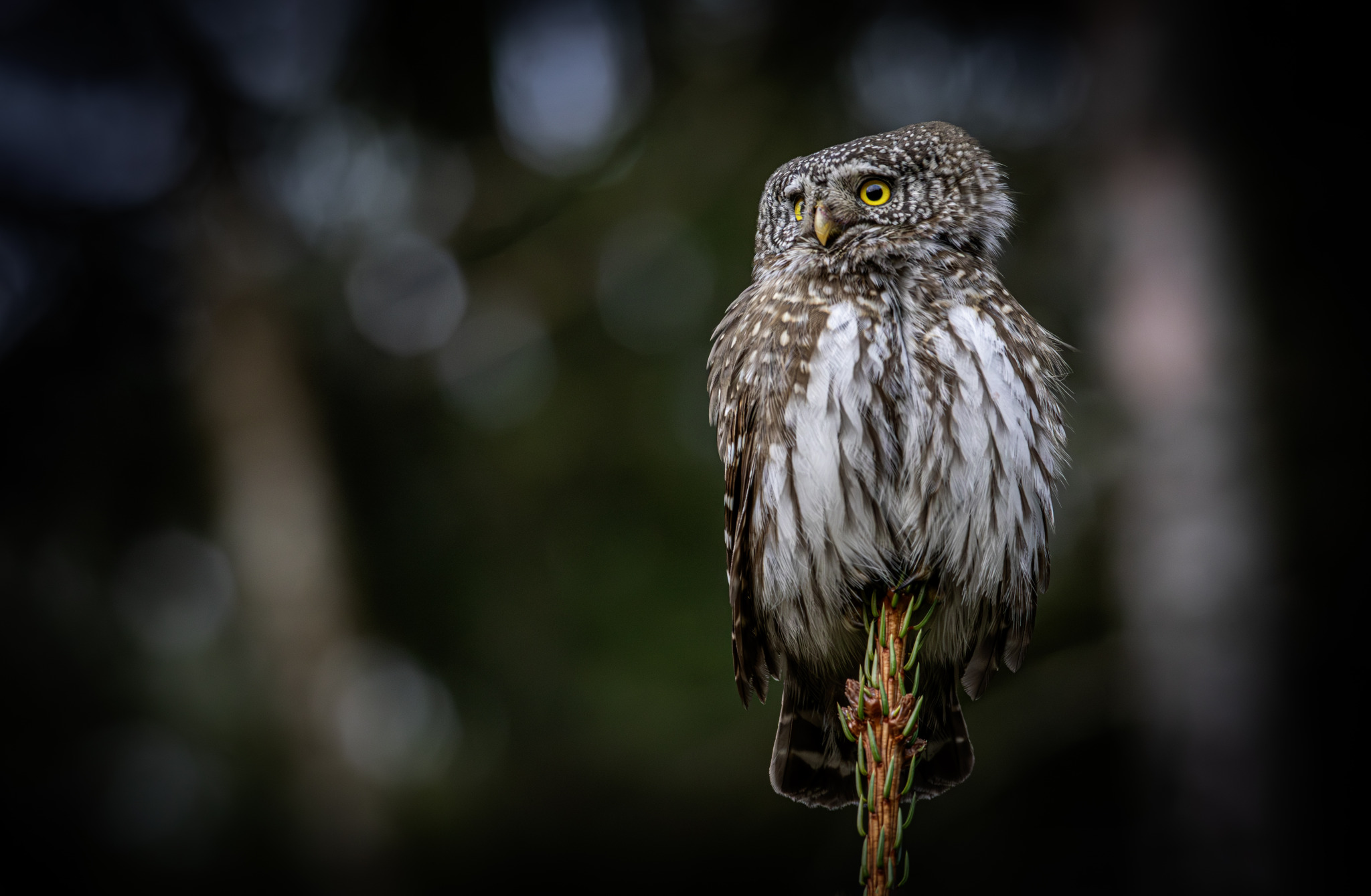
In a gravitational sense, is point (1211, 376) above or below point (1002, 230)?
above

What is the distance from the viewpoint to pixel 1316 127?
11.4 feet

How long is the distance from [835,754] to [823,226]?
52.1 inches

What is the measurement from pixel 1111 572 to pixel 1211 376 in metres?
0.86

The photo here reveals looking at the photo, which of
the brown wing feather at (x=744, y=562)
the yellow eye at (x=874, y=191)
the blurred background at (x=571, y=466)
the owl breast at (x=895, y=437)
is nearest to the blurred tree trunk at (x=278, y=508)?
the blurred background at (x=571, y=466)

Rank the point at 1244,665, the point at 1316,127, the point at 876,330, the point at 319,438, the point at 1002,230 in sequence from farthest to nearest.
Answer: the point at 319,438 < the point at 1316,127 < the point at 1244,665 < the point at 1002,230 < the point at 876,330

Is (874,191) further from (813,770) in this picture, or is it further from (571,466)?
(571,466)

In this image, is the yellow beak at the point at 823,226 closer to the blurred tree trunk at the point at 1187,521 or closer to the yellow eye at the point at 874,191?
the yellow eye at the point at 874,191

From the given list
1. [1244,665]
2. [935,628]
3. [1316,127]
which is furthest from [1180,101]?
[935,628]

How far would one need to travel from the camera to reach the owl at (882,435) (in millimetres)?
1877

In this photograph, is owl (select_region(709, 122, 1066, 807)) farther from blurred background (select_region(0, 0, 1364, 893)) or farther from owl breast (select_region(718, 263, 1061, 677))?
blurred background (select_region(0, 0, 1364, 893))

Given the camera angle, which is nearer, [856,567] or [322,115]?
[856,567]

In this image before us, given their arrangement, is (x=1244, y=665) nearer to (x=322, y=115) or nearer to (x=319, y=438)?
(x=319, y=438)

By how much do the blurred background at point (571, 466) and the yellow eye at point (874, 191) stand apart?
1.77 m

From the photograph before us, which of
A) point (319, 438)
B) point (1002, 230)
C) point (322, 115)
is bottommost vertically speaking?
point (1002, 230)
